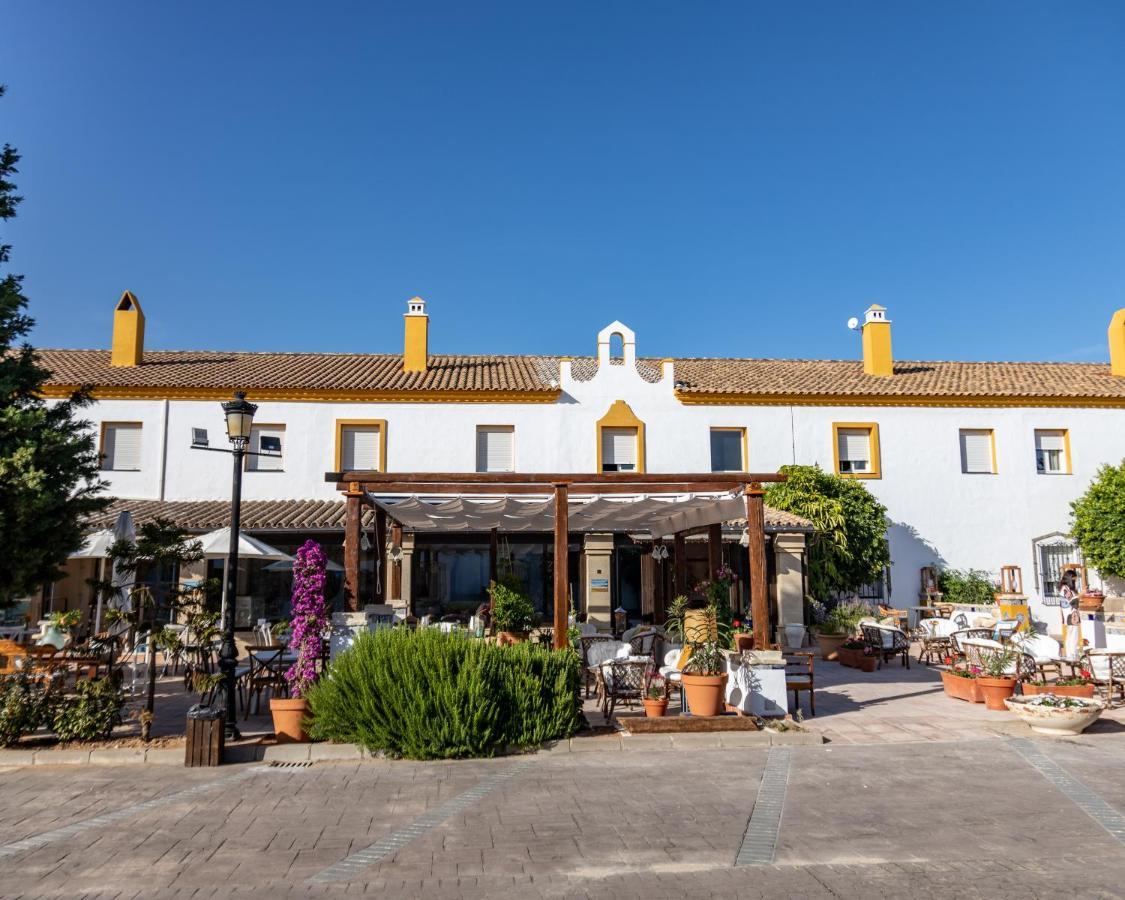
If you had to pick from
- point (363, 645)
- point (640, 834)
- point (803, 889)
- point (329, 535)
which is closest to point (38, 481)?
point (363, 645)

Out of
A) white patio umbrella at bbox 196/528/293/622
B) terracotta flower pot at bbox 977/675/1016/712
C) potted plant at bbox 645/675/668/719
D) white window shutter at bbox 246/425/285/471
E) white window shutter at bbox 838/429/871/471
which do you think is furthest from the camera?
white window shutter at bbox 838/429/871/471

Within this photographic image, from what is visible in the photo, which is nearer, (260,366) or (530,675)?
(530,675)

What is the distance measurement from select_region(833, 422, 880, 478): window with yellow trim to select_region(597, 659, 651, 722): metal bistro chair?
13.3 meters

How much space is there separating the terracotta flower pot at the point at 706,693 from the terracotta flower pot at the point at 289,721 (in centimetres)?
406

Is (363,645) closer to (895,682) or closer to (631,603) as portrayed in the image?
(895,682)

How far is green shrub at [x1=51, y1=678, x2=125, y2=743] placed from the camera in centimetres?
827

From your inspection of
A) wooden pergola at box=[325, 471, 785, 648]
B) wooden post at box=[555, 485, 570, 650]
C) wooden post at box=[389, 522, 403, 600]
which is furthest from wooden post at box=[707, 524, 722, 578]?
wooden post at box=[389, 522, 403, 600]

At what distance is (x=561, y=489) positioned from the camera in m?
10.1

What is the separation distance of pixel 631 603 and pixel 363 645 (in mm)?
12674

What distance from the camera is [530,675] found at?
8406 millimetres

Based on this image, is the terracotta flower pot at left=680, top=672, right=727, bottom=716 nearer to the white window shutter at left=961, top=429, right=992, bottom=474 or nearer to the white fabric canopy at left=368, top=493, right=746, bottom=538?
the white fabric canopy at left=368, top=493, right=746, bottom=538

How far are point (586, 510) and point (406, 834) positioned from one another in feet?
26.5

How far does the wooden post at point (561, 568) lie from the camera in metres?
9.73

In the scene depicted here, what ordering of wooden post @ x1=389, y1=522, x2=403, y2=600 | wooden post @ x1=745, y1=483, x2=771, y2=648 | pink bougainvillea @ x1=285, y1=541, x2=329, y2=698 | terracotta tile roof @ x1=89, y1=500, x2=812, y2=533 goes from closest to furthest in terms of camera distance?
pink bougainvillea @ x1=285, y1=541, x2=329, y2=698, wooden post @ x1=745, y1=483, x2=771, y2=648, wooden post @ x1=389, y1=522, x2=403, y2=600, terracotta tile roof @ x1=89, y1=500, x2=812, y2=533
